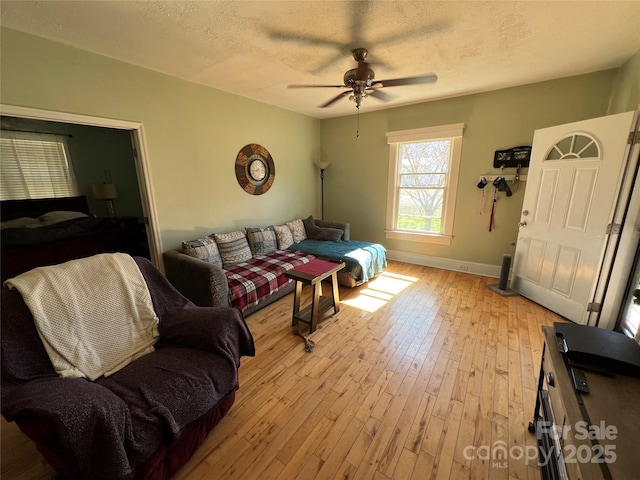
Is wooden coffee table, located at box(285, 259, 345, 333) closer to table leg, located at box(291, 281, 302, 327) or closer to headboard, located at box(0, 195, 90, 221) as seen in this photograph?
table leg, located at box(291, 281, 302, 327)

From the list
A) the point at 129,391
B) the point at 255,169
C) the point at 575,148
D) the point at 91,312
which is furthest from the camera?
the point at 255,169

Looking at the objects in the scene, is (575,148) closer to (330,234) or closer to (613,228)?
(613,228)

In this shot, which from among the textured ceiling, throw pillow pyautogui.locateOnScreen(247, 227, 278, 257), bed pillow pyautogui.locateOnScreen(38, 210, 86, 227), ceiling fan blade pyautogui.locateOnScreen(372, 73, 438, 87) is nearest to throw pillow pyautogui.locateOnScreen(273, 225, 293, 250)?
throw pillow pyautogui.locateOnScreen(247, 227, 278, 257)

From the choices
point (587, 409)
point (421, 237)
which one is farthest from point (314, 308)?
point (421, 237)

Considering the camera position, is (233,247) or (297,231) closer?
(233,247)

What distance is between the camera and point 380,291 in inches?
130

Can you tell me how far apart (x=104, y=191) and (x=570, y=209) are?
5.95 metres

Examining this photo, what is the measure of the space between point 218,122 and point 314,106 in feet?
4.95

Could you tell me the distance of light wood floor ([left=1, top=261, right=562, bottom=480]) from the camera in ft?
4.32

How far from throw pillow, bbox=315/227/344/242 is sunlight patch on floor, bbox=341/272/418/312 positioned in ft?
2.84

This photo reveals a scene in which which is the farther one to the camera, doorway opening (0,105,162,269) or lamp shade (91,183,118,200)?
lamp shade (91,183,118,200)

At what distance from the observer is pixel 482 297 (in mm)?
3092

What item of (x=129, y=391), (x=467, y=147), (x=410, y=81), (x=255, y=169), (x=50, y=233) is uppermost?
(x=410, y=81)

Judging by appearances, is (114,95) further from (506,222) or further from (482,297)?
(506,222)
